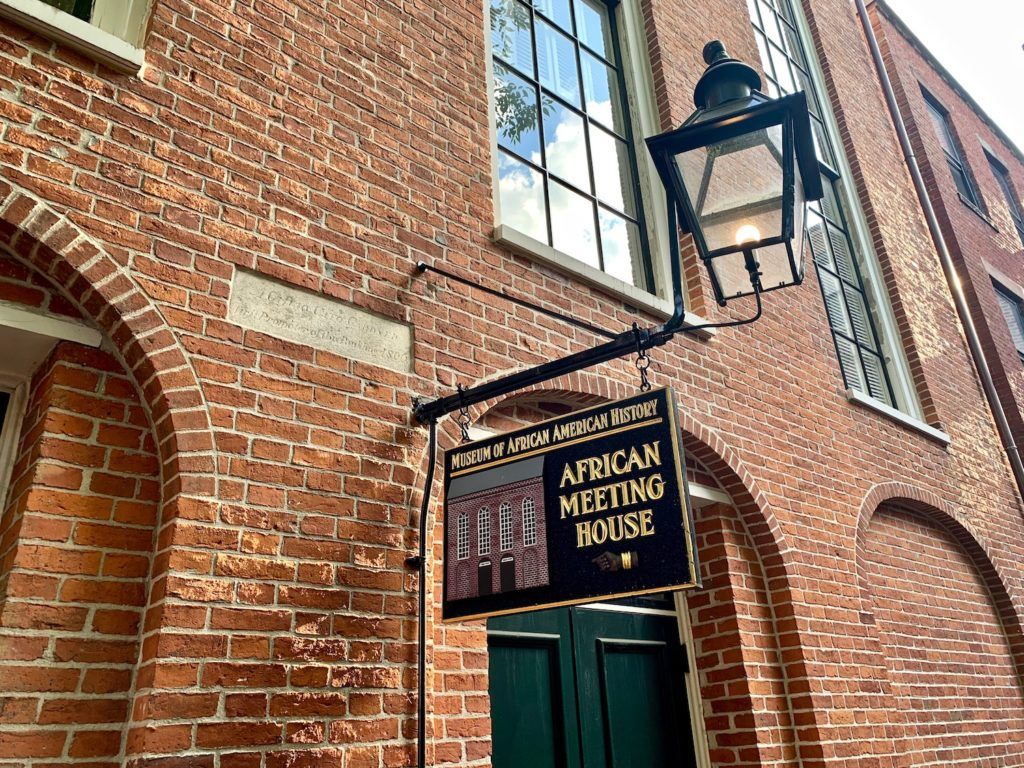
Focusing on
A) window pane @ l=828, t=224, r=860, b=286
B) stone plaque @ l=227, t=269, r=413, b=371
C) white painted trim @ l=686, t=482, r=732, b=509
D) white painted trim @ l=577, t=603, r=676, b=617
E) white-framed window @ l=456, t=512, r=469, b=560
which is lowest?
white painted trim @ l=577, t=603, r=676, b=617

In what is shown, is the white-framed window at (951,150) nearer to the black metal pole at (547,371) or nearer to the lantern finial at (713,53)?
the lantern finial at (713,53)

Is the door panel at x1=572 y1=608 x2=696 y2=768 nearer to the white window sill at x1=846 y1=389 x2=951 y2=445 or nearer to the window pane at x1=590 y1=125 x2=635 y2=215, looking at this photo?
the white window sill at x1=846 y1=389 x2=951 y2=445

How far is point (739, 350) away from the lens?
5008 millimetres

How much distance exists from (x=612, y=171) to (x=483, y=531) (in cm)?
329

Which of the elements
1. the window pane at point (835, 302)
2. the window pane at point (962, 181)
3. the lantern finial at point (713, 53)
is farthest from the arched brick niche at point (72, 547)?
the window pane at point (962, 181)

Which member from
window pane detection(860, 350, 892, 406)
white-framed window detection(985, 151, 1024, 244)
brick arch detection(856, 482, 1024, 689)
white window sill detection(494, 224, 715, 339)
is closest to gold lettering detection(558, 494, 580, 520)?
white window sill detection(494, 224, 715, 339)

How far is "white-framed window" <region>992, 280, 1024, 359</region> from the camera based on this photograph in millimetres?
10172

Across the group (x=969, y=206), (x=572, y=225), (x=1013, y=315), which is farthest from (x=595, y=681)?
(x=1013, y=315)

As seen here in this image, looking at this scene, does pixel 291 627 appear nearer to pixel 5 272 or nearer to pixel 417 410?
pixel 417 410

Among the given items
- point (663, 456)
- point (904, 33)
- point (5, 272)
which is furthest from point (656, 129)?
point (904, 33)

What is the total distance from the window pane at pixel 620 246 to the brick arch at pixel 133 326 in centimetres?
288

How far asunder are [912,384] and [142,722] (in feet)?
21.9

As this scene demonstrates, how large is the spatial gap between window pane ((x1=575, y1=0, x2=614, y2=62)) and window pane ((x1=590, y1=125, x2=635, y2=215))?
0.81 meters

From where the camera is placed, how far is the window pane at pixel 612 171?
508cm
